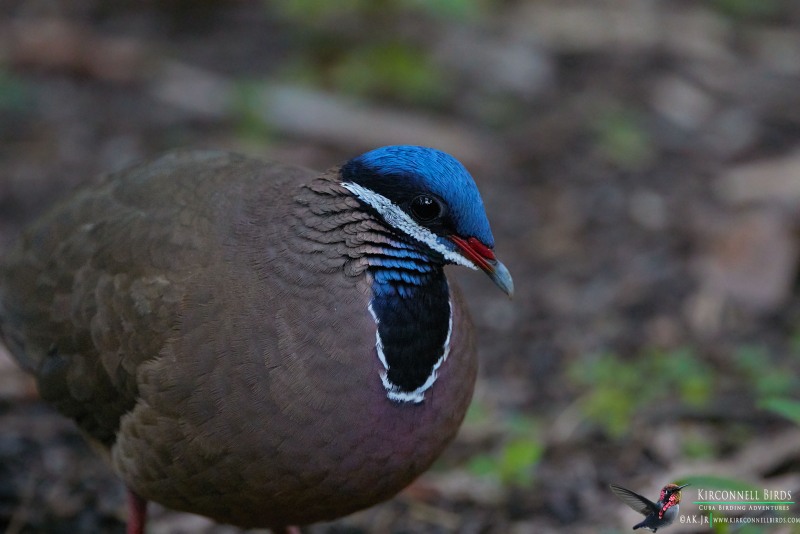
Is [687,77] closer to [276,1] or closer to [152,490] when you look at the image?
[276,1]

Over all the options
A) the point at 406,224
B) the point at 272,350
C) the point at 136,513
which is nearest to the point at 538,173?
the point at 406,224

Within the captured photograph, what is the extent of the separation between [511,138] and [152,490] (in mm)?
4382

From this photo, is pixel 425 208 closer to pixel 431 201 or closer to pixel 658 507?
pixel 431 201

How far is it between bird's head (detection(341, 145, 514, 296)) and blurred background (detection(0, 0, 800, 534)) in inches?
40.3

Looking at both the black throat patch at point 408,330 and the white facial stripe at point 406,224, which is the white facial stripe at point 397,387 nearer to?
the black throat patch at point 408,330

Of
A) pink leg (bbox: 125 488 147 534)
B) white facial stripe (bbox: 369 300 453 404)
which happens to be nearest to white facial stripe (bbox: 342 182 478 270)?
white facial stripe (bbox: 369 300 453 404)

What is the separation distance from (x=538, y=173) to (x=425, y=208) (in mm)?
3828

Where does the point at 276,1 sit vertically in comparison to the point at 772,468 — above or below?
above

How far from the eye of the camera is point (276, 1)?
25.8 ft

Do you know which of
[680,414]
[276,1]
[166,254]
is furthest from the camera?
[276,1]

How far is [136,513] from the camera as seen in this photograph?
12.8 feet

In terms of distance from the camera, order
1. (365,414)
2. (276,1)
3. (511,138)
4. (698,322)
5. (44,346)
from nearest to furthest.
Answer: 1. (365,414)
2. (44,346)
3. (698,322)
4. (511,138)
5. (276,1)

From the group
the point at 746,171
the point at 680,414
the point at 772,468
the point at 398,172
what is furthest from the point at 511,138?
the point at 398,172

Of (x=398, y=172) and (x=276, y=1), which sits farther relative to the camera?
(x=276, y=1)
